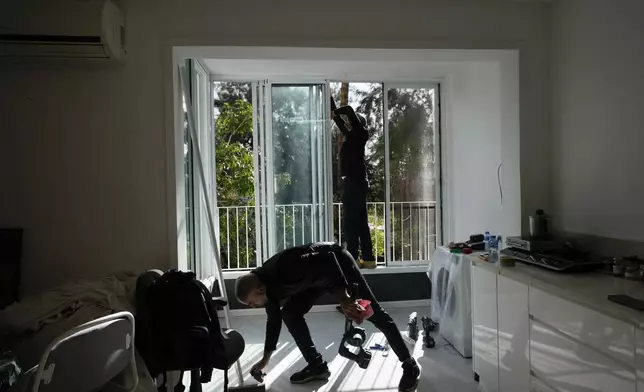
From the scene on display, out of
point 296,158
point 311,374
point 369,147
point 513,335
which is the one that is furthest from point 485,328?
point 296,158

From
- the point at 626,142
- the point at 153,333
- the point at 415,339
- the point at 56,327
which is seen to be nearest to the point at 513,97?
the point at 626,142

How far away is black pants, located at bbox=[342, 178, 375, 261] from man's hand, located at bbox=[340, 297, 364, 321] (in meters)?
1.76

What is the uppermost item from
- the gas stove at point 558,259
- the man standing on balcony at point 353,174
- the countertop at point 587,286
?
the man standing on balcony at point 353,174

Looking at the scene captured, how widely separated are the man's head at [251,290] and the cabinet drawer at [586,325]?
143 cm

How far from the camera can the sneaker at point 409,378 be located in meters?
2.51

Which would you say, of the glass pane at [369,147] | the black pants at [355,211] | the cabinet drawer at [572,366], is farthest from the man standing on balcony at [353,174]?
the cabinet drawer at [572,366]

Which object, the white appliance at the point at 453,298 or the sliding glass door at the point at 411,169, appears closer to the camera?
the white appliance at the point at 453,298

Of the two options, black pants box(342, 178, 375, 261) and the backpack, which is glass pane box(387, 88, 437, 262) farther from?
the backpack

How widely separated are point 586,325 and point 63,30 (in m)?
2.98

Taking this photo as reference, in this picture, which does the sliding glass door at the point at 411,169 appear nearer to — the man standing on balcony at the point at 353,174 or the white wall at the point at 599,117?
the man standing on balcony at the point at 353,174

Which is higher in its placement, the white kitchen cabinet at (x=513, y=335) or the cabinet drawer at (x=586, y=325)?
the cabinet drawer at (x=586, y=325)

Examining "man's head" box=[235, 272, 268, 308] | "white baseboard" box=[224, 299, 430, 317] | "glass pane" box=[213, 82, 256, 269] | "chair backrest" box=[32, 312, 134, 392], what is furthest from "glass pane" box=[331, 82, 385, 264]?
"chair backrest" box=[32, 312, 134, 392]

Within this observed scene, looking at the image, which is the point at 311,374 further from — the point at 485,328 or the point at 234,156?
the point at 234,156

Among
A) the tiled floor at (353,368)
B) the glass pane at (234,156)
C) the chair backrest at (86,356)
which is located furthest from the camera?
the glass pane at (234,156)
